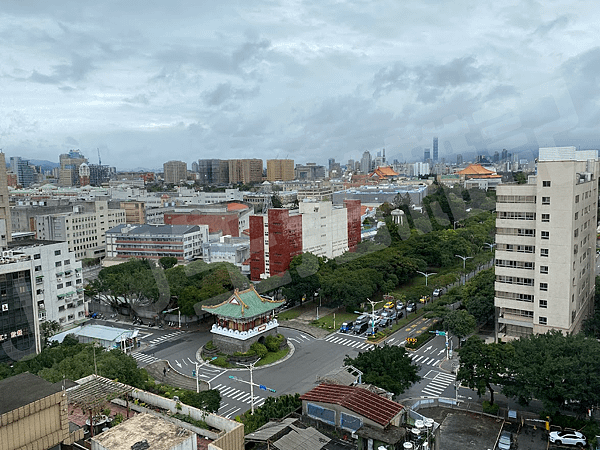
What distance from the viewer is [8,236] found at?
31875 millimetres

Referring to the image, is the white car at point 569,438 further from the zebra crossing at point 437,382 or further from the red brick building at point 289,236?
the red brick building at point 289,236

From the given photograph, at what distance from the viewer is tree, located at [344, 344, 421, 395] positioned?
18.4 metres

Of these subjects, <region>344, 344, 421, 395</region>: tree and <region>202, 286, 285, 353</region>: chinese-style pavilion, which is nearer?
<region>344, 344, 421, 395</region>: tree

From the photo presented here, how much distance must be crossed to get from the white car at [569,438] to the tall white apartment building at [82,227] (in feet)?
152

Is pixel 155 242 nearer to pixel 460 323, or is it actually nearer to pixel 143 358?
pixel 143 358

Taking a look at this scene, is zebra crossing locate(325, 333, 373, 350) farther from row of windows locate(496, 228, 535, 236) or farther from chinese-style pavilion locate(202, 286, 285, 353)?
row of windows locate(496, 228, 535, 236)

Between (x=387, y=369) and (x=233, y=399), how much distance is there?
22.7ft

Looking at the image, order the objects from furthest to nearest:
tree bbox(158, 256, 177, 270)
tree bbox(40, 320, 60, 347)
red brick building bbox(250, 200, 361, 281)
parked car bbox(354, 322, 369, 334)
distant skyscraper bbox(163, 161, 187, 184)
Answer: distant skyscraper bbox(163, 161, 187, 184)
tree bbox(158, 256, 177, 270)
red brick building bbox(250, 200, 361, 281)
parked car bbox(354, 322, 369, 334)
tree bbox(40, 320, 60, 347)

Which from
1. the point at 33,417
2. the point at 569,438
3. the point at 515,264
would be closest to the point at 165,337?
the point at 515,264

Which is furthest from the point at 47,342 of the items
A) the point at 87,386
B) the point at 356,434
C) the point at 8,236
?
the point at 356,434

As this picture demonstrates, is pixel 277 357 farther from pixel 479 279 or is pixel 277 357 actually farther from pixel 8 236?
pixel 8 236

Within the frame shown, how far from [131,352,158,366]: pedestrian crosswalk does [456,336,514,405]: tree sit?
15.5 meters

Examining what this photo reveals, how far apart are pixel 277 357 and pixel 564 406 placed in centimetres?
1347

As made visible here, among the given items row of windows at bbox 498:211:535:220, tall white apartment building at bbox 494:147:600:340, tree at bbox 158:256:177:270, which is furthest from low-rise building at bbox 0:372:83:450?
tree at bbox 158:256:177:270
